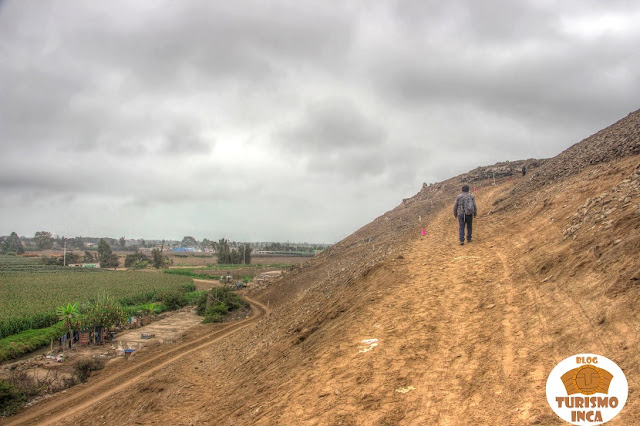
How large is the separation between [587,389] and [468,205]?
9.57m

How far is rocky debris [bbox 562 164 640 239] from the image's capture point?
8.12 metres

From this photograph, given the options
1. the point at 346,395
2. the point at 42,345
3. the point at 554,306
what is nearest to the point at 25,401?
the point at 42,345

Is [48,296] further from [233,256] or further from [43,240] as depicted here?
[43,240]

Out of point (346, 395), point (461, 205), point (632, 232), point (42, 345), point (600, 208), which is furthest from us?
point (42, 345)

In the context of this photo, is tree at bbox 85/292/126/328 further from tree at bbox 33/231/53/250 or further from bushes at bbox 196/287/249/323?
tree at bbox 33/231/53/250

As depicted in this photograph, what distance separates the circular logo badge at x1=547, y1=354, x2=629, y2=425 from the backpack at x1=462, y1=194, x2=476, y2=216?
29.1 feet

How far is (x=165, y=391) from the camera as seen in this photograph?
11031mm

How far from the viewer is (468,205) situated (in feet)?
42.7

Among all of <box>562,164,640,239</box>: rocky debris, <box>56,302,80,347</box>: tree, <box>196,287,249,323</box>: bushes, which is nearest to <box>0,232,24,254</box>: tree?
<box>196,287,249,323</box>: bushes

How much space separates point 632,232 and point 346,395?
6.02 m

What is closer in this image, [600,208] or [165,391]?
[600,208]

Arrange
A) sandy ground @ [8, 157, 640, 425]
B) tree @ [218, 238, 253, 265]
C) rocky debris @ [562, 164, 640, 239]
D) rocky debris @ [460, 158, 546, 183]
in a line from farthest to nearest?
tree @ [218, 238, 253, 265]
rocky debris @ [460, 158, 546, 183]
rocky debris @ [562, 164, 640, 239]
sandy ground @ [8, 157, 640, 425]

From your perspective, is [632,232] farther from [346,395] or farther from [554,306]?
[346,395]

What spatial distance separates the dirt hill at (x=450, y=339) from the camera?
15.2 feet
